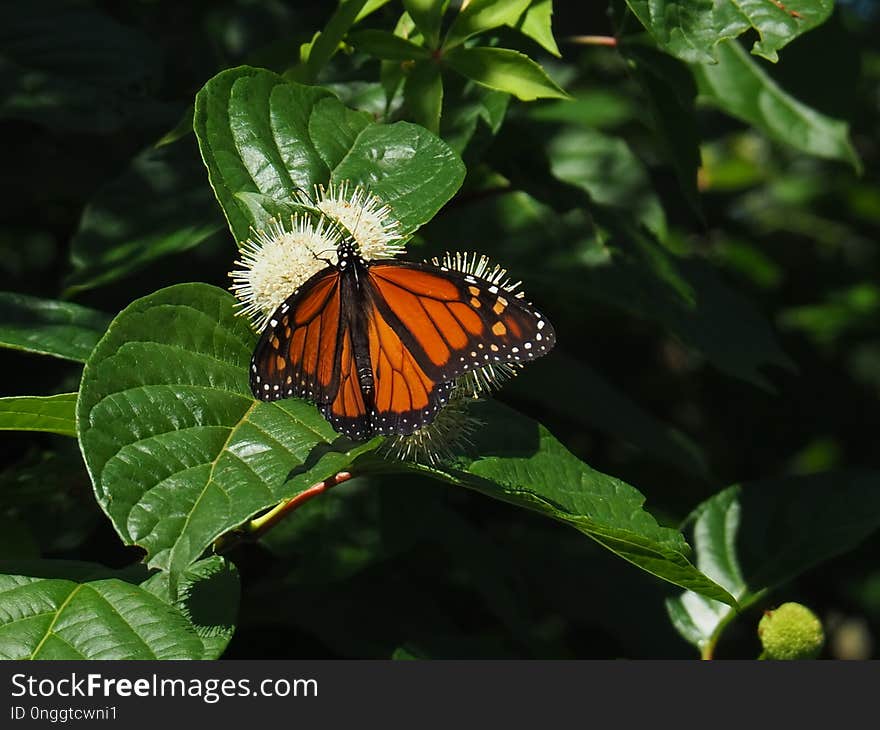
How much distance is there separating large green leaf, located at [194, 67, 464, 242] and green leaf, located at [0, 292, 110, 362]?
0.87 feet

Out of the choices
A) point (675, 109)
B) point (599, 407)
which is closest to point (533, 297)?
point (599, 407)

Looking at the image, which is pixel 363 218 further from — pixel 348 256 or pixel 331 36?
pixel 331 36

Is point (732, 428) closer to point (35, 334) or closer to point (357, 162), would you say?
point (357, 162)

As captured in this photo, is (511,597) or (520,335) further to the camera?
(511,597)

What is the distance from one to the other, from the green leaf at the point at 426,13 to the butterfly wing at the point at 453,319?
334 mm

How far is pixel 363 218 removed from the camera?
133cm

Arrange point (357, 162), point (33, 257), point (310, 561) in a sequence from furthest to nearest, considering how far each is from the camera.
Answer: point (33, 257)
point (310, 561)
point (357, 162)

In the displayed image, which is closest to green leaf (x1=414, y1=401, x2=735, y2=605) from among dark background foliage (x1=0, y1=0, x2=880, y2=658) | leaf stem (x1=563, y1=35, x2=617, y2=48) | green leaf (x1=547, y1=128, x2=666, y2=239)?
dark background foliage (x1=0, y1=0, x2=880, y2=658)

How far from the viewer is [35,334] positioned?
4.55 feet

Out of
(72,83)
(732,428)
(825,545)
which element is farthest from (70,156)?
(732,428)

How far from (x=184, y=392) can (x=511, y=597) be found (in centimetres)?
107

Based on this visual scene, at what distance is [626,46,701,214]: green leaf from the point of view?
173cm

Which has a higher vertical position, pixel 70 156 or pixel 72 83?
pixel 72 83

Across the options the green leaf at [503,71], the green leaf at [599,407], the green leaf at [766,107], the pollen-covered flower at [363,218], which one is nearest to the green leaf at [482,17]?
the green leaf at [503,71]
